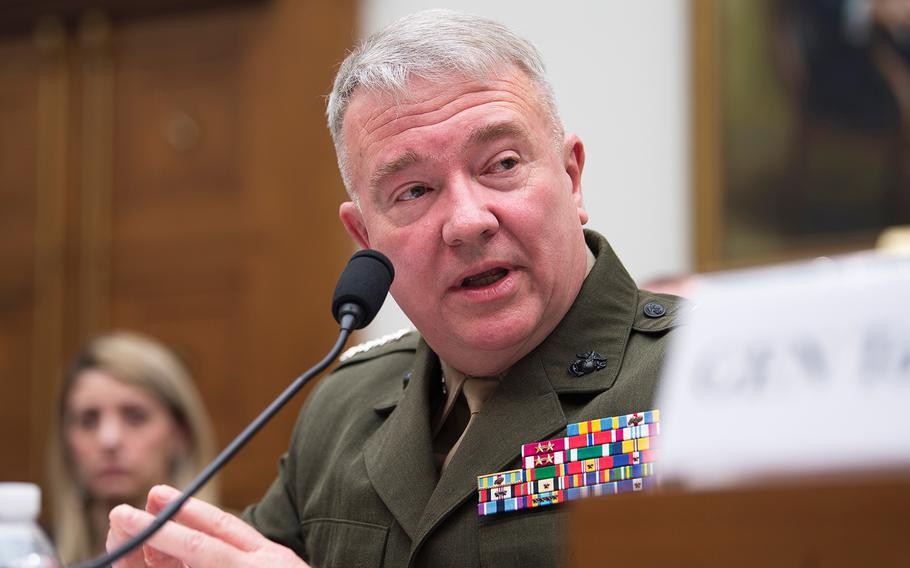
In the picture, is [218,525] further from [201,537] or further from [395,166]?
Result: [395,166]

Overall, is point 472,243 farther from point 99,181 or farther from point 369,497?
point 99,181

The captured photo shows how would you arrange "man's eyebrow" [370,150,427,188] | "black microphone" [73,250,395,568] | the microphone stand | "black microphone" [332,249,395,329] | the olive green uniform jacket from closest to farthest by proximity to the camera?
the microphone stand
"black microphone" [73,250,395,568]
"black microphone" [332,249,395,329]
the olive green uniform jacket
"man's eyebrow" [370,150,427,188]

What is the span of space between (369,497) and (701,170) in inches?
92.2

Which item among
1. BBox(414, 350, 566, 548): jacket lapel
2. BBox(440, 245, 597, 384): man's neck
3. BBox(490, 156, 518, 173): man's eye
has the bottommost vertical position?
BBox(414, 350, 566, 548): jacket lapel

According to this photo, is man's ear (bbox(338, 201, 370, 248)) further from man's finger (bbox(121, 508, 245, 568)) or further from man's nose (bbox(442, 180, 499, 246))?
man's finger (bbox(121, 508, 245, 568))

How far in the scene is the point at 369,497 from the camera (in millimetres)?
2074

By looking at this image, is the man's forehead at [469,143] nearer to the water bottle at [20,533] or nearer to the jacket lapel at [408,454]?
the jacket lapel at [408,454]

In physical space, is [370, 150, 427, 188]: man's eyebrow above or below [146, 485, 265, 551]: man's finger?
above

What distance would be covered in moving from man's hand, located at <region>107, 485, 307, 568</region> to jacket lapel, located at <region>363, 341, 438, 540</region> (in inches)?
13.0

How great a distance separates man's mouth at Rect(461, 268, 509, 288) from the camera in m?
1.97

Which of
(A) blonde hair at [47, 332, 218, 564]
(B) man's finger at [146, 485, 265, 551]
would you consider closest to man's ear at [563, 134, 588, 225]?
(B) man's finger at [146, 485, 265, 551]

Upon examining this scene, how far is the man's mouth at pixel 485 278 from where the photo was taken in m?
1.97

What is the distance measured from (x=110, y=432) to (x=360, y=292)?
246 cm

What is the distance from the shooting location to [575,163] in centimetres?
220
